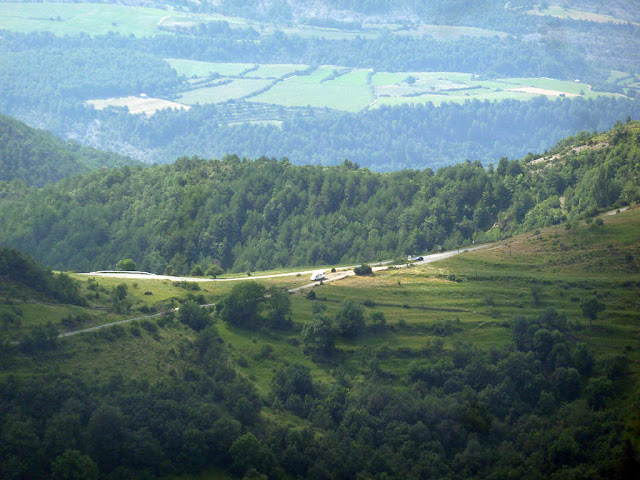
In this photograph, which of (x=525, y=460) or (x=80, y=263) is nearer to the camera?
(x=525, y=460)

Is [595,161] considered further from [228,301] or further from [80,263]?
[80,263]

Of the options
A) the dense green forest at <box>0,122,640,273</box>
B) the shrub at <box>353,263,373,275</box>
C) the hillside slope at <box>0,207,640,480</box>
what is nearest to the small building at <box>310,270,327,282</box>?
the hillside slope at <box>0,207,640,480</box>

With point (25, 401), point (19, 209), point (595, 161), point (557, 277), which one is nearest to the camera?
point (25, 401)

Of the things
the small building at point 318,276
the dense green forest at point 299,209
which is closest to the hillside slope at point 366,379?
the small building at point 318,276

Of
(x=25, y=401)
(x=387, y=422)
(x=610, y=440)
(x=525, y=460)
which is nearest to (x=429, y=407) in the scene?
(x=387, y=422)

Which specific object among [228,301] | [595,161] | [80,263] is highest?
[595,161]

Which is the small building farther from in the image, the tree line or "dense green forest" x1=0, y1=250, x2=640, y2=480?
the tree line

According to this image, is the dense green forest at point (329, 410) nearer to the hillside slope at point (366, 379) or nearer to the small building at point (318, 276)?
the hillside slope at point (366, 379)

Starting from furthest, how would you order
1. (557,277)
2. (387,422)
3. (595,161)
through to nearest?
1. (595,161)
2. (557,277)
3. (387,422)
